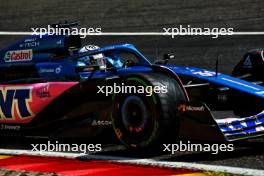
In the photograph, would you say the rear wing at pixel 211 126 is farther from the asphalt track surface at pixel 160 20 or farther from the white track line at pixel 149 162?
the asphalt track surface at pixel 160 20

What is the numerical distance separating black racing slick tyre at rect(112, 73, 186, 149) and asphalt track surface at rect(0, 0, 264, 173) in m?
4.41

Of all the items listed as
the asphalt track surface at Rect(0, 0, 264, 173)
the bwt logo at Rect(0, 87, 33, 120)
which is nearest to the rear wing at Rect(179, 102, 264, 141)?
the bwt logo at Rect(0, 87, 33, 120)

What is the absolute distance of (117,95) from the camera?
21.1 ft

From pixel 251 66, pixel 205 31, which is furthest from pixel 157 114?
pixel 205 31

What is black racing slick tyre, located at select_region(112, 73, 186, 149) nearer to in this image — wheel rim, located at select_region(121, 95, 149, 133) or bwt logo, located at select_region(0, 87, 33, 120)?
wheel rim, located at select_region(121, 95, 149, 133)

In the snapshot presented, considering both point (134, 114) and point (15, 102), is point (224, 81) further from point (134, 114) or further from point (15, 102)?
point (15, 102)

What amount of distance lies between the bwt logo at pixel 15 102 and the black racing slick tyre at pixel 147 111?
5.07 feet

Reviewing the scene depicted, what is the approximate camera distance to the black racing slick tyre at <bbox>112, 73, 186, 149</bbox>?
600cm

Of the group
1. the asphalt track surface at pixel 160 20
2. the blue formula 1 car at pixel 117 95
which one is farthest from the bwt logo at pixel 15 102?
the asphalt track surface at pixel 160 20

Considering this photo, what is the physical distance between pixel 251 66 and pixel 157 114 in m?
2.27

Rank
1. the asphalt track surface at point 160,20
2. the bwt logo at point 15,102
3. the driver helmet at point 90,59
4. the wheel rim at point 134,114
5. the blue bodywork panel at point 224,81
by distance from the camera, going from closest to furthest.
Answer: the wheel rim at point 134,114 → the blue bodywork panel at point 224,81 → the driver helmet at point 90,59 → the bwt logo at point 15,102 → the asphalt track surface at point 160,20

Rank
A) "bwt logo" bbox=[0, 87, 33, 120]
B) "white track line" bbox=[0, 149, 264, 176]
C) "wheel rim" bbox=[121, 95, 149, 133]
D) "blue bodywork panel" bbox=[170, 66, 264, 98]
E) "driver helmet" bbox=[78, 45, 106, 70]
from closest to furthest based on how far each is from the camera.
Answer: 1. "white track line" bbox=[0, 149, 264, 176]
2. "wheel rim" bbox=[121, 95, 149, 133]
3. "blue bodywork panel" bbox=[170, 66, 264, 98]
4. "driver helmet" bbox=[78, 45, 106, 70]
5. "bwt logo" bbox=[0, 87, 33, 120]

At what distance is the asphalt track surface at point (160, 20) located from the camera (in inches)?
521

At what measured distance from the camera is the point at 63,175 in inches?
207
